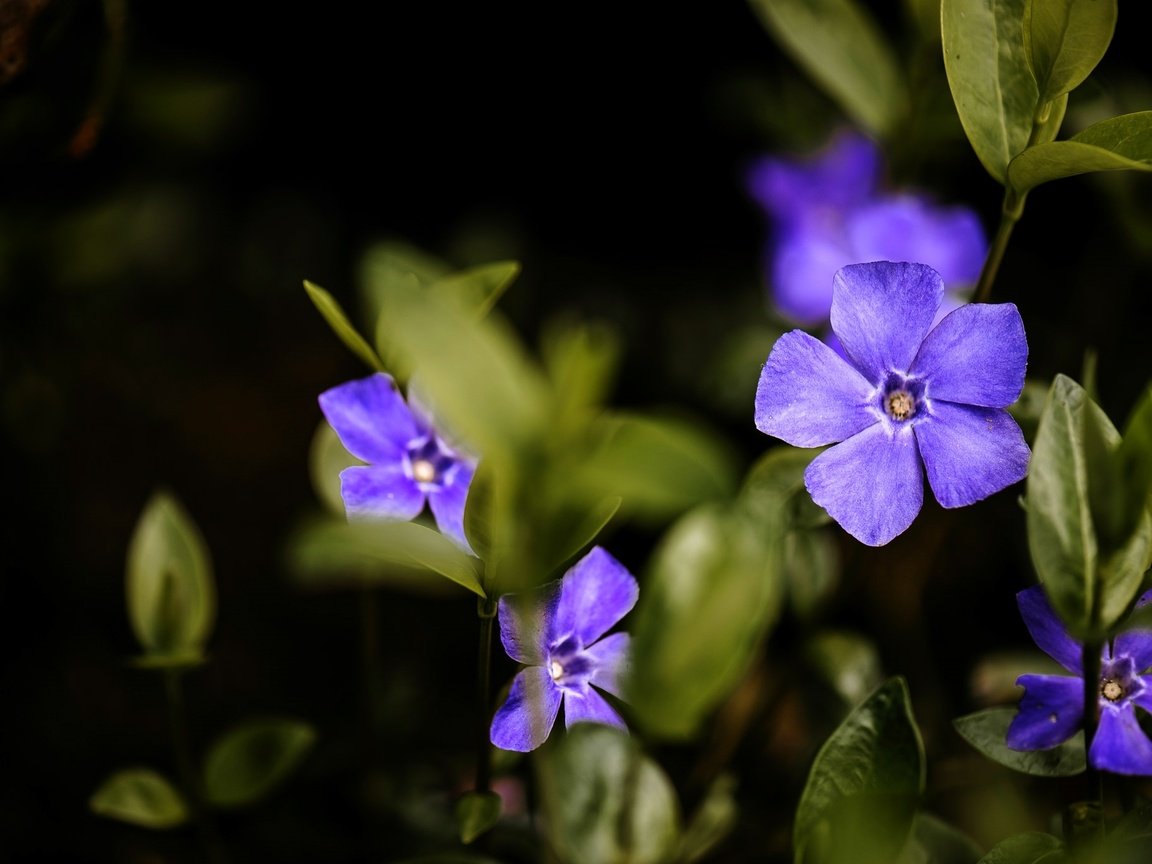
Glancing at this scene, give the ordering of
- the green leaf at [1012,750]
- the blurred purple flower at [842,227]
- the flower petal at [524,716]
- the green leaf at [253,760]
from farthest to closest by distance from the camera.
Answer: the blurred purple flower at [842,227] → the green leaf at [253,760] → the green leaf at [1012,750] → the flower petal at [524,716]

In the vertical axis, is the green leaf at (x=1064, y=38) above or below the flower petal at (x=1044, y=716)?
above

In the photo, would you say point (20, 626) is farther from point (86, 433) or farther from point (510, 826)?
point (510, 826)

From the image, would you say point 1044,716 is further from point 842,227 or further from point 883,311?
point 842,227

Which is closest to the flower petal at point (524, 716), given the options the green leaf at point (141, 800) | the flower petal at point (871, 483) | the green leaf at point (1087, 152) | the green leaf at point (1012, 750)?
the flower petal at point (871, 483)

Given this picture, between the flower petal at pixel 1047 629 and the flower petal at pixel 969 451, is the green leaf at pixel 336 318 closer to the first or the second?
the flower petal at pixel 969 451

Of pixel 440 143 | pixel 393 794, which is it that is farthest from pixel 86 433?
pixel 393 794

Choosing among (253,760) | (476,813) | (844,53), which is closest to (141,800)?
(253,760)

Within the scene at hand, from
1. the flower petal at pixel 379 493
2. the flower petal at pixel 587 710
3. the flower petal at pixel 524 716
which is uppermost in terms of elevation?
the flower petal at pixel 379 493
